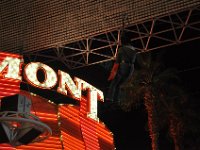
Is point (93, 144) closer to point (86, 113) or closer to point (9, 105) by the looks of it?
point (86, 113)

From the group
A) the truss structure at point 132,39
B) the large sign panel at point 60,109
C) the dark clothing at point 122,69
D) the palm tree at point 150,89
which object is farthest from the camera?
the palm tree at point 150,89

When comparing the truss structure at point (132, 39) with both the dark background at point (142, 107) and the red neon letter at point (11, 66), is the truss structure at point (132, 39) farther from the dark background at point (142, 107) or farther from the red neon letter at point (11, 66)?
the red neon letter at point (11, 66)

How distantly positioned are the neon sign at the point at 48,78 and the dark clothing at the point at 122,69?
8370 millimetres

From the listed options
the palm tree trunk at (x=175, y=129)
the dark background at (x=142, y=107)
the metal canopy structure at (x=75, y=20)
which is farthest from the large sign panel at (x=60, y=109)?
the dark background at (x=142, y=107)

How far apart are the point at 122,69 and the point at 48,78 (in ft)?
30.7

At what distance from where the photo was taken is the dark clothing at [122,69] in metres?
11.3

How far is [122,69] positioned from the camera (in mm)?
11297

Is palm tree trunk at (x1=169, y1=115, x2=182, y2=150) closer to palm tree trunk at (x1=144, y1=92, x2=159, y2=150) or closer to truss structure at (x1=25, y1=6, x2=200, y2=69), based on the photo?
palm tree trunk at (x1=144, y1=92, x2=159, y2=150)

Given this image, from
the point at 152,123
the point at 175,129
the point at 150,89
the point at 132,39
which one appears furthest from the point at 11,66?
the point at 175,129

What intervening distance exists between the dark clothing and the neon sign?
8370 mm

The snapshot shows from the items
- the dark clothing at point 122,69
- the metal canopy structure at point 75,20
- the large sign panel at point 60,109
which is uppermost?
the metal canopy structure at point 75,20

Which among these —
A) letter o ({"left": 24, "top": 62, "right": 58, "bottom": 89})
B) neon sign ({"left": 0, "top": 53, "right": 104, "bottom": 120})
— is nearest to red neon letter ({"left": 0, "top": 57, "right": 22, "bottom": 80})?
neon sign ({"left": 0, "top": 53, "right": 104, "bottom": 120})

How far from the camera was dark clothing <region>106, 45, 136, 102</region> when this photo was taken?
445 inches

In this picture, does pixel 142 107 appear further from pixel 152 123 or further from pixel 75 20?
pixel 75 20
